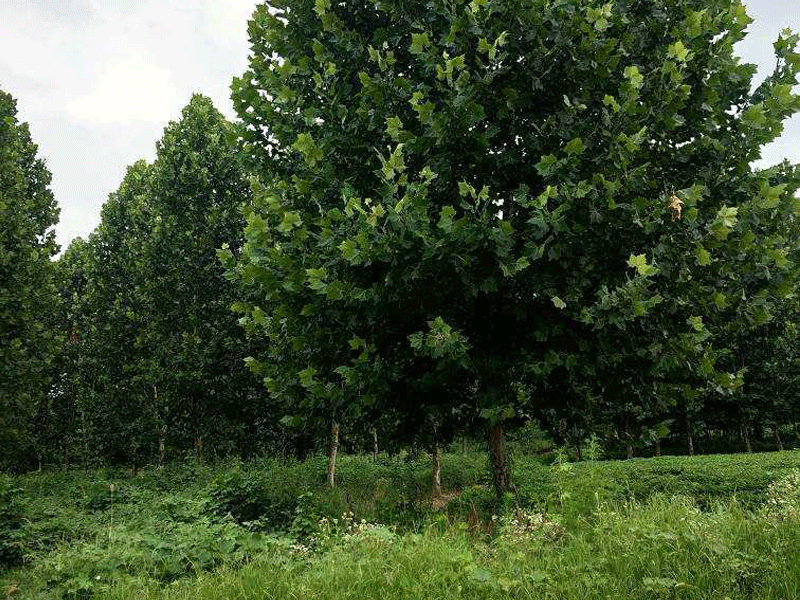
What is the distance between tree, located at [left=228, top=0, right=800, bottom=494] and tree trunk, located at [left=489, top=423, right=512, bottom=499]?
110mm

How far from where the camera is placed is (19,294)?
16391mm

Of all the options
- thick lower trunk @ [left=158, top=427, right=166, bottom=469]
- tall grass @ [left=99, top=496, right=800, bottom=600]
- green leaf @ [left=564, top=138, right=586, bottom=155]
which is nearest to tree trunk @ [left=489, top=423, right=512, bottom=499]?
tall grass @ [left=99, top=496, right=800, bottom=600]

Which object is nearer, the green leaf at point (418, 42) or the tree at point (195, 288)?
the green leaf at point (418, 42)

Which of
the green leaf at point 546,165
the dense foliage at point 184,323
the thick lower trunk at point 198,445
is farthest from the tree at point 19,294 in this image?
the green leaf at point 546,165

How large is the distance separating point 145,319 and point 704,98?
1945cm

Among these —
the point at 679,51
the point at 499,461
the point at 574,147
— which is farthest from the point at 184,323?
the point at 679,51

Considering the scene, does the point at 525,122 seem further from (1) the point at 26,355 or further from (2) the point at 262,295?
(1) the point at 26,355

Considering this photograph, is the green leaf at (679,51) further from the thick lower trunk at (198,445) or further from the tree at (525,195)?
the thick lower trunk at (198,445)

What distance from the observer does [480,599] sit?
448 centimetres

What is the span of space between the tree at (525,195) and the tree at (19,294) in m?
11.9

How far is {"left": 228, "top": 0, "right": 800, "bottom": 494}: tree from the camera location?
661 cm

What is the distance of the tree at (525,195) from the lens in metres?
6.61

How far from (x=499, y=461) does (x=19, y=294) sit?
50.0 feet

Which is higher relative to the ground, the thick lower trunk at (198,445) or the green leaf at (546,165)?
the green leaf at (546,165)
